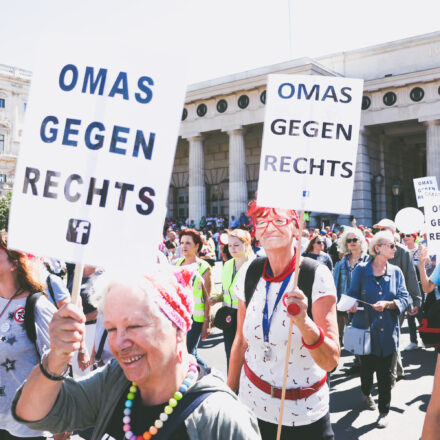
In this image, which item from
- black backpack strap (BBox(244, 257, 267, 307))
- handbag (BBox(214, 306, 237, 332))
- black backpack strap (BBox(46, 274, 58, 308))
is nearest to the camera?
black backpack strap (BBox(244, 257, 267, 307))

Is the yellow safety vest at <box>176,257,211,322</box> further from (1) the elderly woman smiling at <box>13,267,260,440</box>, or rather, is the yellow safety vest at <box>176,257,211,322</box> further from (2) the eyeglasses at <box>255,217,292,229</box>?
(1) the elderly woman smiling at <box>13,267,260,440</box>

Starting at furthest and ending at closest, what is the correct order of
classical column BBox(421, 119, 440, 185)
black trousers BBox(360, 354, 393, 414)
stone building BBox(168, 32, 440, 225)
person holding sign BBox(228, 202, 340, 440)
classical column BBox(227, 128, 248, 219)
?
classical column BBox(227, 128, 248, 219), stone building BBox(168, 32, 440, 225), classical column BBox(421, 119, 440, 185), black trousers BBox(360, 354, 393, 414), person holding sign BBox(228, 202, 340, 440)

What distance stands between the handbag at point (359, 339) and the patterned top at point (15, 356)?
343 cm

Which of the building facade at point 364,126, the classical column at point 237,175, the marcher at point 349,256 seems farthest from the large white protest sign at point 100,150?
the classical column at point 237,175

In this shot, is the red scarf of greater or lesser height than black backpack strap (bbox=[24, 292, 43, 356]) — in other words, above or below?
above

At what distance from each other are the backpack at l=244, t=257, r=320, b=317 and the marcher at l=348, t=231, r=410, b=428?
246cm

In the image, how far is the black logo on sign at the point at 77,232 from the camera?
5.82 ft

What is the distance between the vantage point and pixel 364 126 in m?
29.9

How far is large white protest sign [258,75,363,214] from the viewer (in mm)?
2902

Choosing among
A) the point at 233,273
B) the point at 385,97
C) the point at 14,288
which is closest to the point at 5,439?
the point at 14,288

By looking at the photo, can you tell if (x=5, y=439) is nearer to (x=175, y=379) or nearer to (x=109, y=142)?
(x=175, y=379)

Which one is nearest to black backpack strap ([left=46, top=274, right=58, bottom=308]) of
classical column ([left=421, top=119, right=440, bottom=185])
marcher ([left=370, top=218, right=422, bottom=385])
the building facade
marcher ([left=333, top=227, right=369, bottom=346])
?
marcher ([left=370, top=218, right=422, bottom=385])

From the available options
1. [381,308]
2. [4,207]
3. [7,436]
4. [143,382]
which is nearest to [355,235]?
[381,308]

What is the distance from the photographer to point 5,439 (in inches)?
115
